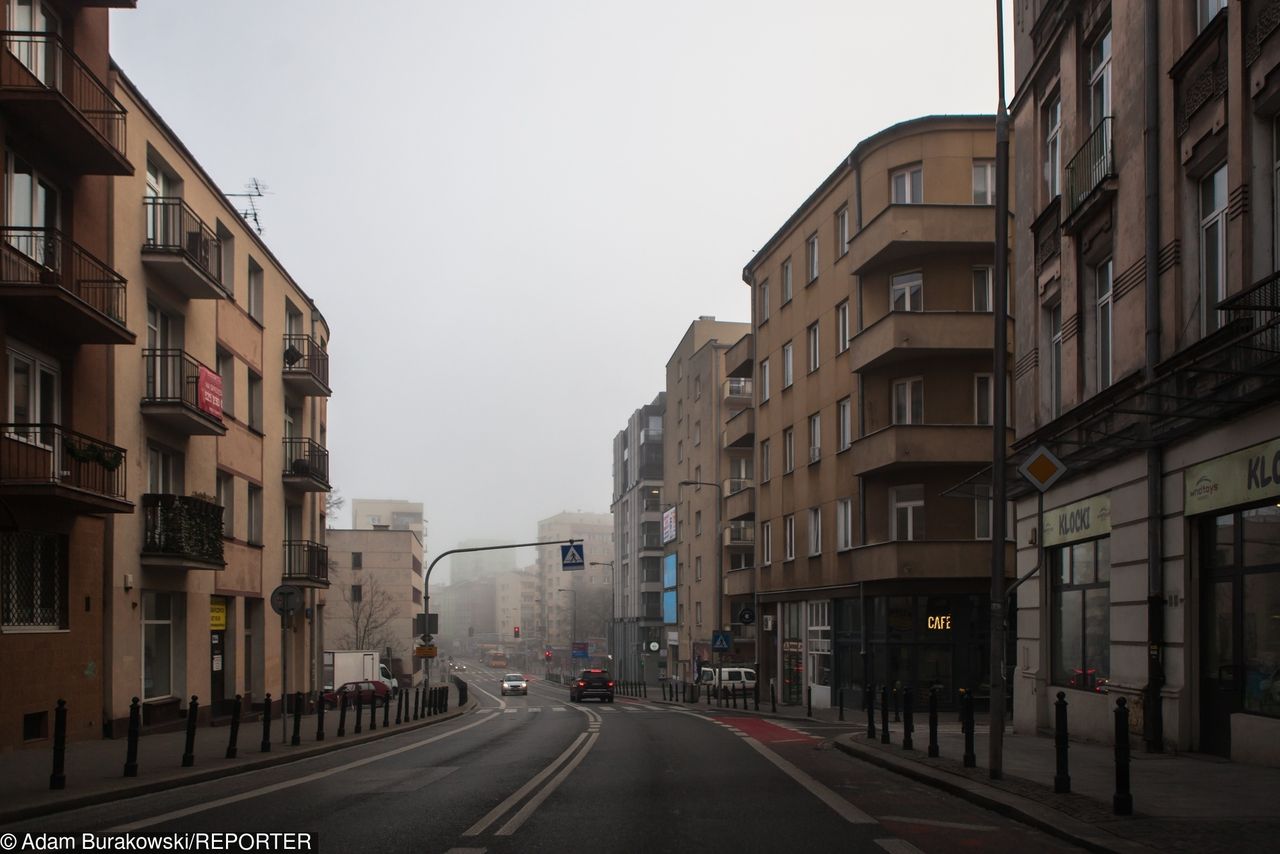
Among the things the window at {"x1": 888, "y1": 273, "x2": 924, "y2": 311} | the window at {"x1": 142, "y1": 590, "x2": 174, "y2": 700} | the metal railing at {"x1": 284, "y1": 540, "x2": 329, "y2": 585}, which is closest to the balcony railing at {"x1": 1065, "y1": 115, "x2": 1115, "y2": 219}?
the window at {"x1": 888, "y1": 273, "x2": 924, "y2": 311}

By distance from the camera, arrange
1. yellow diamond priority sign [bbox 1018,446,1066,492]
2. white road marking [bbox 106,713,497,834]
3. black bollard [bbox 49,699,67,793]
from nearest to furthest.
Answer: white road marking [bbox 106,713,497,834]
black bollard [bbox 49,699,67,793]
yellow diamond priority sign [bbox 1018,446,1066,492]

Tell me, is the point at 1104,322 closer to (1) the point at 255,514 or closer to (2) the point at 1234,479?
(2) the point at 1234,479

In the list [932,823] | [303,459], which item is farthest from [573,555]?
[932,823]

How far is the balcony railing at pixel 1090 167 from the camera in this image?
716 inches

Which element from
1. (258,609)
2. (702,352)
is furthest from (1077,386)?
(702,352)

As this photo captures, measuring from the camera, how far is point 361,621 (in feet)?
315

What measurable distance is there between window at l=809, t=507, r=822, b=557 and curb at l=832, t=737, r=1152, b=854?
24.5 meters

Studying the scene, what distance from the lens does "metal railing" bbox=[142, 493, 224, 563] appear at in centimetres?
2528

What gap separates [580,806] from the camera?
38.7 ft

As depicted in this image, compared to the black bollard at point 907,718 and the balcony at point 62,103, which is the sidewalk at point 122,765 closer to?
the black bollard at point 907,718

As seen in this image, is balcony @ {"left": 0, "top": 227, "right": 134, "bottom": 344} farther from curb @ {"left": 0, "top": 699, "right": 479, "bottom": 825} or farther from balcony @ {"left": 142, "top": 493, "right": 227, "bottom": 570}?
curb @ {"left": 0, "top": 699, "right": 479, "bottom": 825}

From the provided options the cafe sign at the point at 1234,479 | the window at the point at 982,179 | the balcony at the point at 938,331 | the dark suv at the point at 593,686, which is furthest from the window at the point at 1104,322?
the dark suv at the point at 593,686

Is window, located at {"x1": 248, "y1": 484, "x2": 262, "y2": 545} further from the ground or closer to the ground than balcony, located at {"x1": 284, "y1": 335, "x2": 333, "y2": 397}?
closer to the ground

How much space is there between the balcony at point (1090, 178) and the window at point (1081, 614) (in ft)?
16.6
